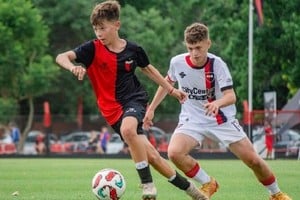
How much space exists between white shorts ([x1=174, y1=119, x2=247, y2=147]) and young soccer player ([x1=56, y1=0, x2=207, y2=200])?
62cm

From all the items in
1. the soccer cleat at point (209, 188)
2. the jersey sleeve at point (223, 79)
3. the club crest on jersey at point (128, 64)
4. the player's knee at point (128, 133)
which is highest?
the club crest on jersey at point (128, 64)

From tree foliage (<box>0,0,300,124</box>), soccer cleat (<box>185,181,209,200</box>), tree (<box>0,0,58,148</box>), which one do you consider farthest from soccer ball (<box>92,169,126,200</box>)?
tree (<box>0,0,58,148</box>)

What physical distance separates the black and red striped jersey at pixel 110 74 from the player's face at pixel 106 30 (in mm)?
145

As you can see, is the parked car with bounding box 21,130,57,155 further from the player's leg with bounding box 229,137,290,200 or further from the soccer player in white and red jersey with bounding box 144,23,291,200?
the player's leg with bounding box 229,137,290,200

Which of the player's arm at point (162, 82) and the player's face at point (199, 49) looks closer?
the player's arm at point (162, 82)

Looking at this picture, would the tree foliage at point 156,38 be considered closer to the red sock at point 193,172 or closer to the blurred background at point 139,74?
the blurred background at point 139,74

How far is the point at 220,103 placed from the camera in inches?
420

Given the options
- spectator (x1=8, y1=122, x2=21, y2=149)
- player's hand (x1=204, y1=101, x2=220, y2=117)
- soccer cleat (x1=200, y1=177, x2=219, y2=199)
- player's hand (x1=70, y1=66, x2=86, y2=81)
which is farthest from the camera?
spectator (x1=8, y1=122, x2=21, y2=149)

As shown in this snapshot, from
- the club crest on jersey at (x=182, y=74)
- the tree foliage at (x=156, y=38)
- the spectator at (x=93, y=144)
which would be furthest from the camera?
Result: the spectator at (x=93, y=144)

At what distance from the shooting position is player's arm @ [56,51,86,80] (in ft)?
32.0

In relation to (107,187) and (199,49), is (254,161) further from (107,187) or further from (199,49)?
(107,187)

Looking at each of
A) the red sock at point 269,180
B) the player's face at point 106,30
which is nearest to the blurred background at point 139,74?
the red sock at point 269,180

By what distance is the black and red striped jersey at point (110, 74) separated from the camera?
35.2 feet

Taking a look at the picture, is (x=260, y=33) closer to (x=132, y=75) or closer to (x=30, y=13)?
(x=30, y=13)
